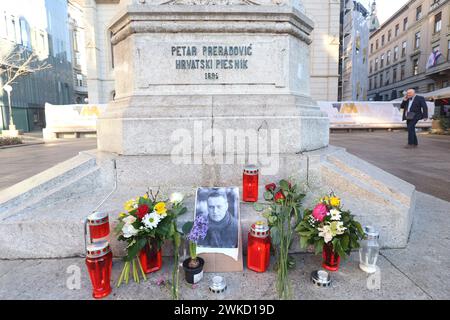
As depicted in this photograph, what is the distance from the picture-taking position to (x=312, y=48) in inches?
1009

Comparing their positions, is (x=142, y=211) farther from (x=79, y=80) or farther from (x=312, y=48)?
(x=79, y=80)

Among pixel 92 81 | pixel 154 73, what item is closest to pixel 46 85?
pixel 92 81

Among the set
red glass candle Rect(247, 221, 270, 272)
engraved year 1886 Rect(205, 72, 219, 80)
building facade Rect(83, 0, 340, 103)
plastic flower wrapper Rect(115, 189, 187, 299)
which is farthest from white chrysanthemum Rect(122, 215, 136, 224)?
building facade Rect(83, 0, 340, 103)

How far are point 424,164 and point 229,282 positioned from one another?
23.6ft

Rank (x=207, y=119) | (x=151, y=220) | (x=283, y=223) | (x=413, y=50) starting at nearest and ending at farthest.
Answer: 1. (x=151, y=220)
2. (x=283, y=223)
3. (x=207, y=119)
4. (x=413, y=50)

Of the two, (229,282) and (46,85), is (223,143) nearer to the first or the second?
(229,282)

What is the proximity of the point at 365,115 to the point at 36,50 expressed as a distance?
36847 millimetres

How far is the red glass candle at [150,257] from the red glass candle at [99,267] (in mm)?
317

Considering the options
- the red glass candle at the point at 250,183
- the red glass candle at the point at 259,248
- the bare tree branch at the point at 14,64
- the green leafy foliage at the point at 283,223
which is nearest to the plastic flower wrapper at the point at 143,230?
the red glass candle at the point at 259,248

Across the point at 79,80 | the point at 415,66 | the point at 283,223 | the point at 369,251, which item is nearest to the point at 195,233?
the point at 283,223

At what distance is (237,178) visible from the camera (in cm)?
367

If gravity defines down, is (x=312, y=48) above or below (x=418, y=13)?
below

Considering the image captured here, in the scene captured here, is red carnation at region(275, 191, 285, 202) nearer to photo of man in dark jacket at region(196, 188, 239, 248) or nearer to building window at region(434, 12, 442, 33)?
photo of man in dark jacket at region(196, 188, 239, 248)

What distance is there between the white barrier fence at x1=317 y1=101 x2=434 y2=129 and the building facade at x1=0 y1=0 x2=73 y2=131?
30.6 metres
